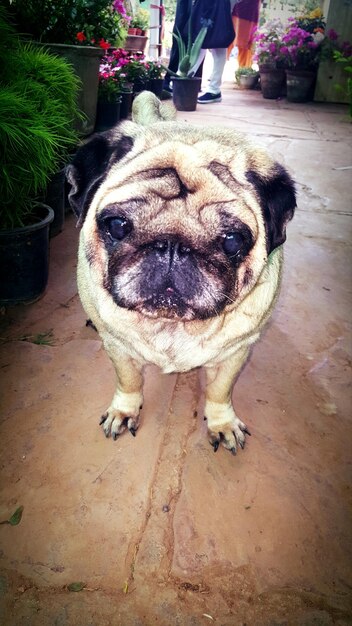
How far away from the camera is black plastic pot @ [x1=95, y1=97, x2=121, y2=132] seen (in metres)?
4.85

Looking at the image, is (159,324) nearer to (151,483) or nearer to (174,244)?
(174,244)

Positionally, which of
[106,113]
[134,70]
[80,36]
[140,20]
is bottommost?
[106,113]

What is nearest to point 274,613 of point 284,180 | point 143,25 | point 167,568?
Result: point 167,568

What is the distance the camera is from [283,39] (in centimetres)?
981

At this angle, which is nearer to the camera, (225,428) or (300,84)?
(225,428)

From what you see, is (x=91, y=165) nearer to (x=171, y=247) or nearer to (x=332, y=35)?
(x=171, y=247)

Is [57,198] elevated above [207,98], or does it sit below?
below

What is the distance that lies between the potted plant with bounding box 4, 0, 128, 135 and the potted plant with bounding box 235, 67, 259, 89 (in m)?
9.21

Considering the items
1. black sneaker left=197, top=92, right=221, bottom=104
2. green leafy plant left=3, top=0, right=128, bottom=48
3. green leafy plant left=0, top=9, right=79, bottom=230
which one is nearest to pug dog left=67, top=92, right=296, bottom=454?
green leafy plant left=0, top=9, right=79, bottom=230

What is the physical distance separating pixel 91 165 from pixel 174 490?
133 centimetres

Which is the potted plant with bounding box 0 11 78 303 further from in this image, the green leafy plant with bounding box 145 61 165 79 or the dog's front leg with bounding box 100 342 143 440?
the green leafy plant with bounding box 145 61 165 79

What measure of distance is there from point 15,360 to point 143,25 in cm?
971

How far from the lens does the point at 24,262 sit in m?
2.56

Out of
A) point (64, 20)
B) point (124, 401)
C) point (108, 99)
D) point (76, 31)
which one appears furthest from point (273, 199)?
point (108, 99)
